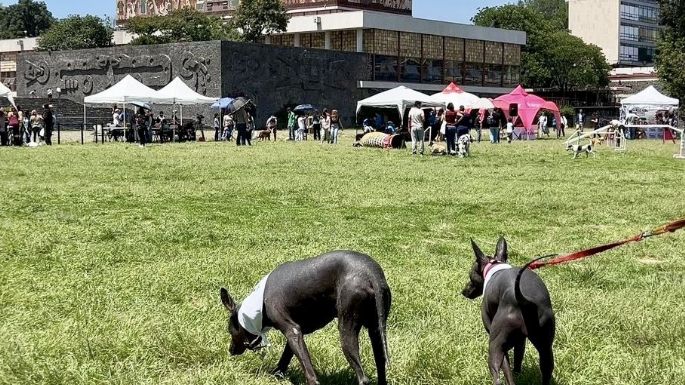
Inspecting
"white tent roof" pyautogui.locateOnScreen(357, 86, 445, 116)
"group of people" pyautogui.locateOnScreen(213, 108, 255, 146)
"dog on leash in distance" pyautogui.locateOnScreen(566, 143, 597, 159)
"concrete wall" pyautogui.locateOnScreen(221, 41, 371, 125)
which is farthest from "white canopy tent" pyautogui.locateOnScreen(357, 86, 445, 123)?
"concrete wall" pyautogui.locateOnScreen(221, 41, 371, 125)

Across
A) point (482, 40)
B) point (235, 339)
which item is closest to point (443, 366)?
point (235, 339)

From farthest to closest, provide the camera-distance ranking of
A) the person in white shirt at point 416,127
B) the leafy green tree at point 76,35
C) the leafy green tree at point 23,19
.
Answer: the leafy green tree at point 23,19, the leafy green tree at point 76,35, the person in white shirt at point 416,127

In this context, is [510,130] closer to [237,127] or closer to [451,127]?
[237,127]

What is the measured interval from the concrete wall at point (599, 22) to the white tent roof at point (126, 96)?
91657 millimetres

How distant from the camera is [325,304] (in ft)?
13.0

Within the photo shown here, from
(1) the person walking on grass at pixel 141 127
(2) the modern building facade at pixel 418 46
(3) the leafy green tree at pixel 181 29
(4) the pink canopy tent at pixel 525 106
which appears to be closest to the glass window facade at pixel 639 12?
(2) the modern building facade at pixel 418 46

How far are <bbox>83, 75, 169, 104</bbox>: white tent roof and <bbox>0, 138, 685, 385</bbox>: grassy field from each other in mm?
14067

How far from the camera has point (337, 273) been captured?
389 cm

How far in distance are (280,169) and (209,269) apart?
11.8m

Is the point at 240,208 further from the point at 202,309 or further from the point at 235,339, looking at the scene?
the point at 235,339

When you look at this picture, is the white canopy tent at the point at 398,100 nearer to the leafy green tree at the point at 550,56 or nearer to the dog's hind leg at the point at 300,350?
the dog's hind leg at the point at 300,350

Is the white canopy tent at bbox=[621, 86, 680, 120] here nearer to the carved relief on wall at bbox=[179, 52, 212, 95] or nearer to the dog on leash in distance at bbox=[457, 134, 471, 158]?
the dog on leash in distance at bbox=[457, 134, 471, 158]

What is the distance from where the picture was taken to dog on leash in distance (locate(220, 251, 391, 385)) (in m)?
3.81

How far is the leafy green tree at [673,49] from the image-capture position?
4956 cm
